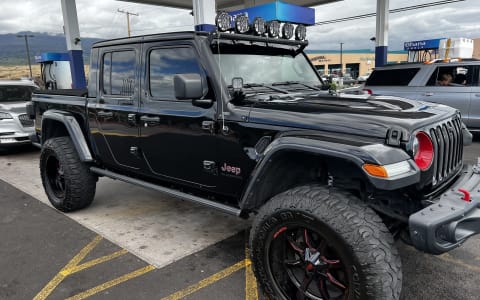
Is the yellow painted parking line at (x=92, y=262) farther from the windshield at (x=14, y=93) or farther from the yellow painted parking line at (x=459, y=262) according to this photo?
the windshield at (x=14, y=93)

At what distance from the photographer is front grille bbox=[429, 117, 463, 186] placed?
7.91ft

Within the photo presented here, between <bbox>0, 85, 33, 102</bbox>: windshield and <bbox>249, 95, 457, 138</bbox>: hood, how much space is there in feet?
26.2

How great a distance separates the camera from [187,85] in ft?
8.97

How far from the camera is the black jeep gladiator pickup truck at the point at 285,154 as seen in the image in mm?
2131

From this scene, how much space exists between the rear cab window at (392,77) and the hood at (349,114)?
18.7 feet

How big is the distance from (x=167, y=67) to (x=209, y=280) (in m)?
1.84

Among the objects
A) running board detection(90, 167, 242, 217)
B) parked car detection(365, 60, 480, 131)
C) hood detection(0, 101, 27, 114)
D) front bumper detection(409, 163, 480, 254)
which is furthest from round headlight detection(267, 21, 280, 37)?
hood detection(0, 101, 27, 114)

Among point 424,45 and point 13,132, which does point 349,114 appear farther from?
point 424,45

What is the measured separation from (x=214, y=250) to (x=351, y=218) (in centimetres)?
173

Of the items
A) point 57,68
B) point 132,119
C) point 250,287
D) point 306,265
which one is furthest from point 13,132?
point 57,68

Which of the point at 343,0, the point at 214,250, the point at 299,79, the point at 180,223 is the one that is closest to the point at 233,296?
the point at 214,250

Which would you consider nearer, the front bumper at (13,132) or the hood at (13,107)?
the front bumper at (13,132)

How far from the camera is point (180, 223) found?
4.19m

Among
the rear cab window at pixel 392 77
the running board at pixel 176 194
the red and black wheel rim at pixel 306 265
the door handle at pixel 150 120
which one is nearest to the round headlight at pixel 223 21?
the door handle at pixel 150 120
